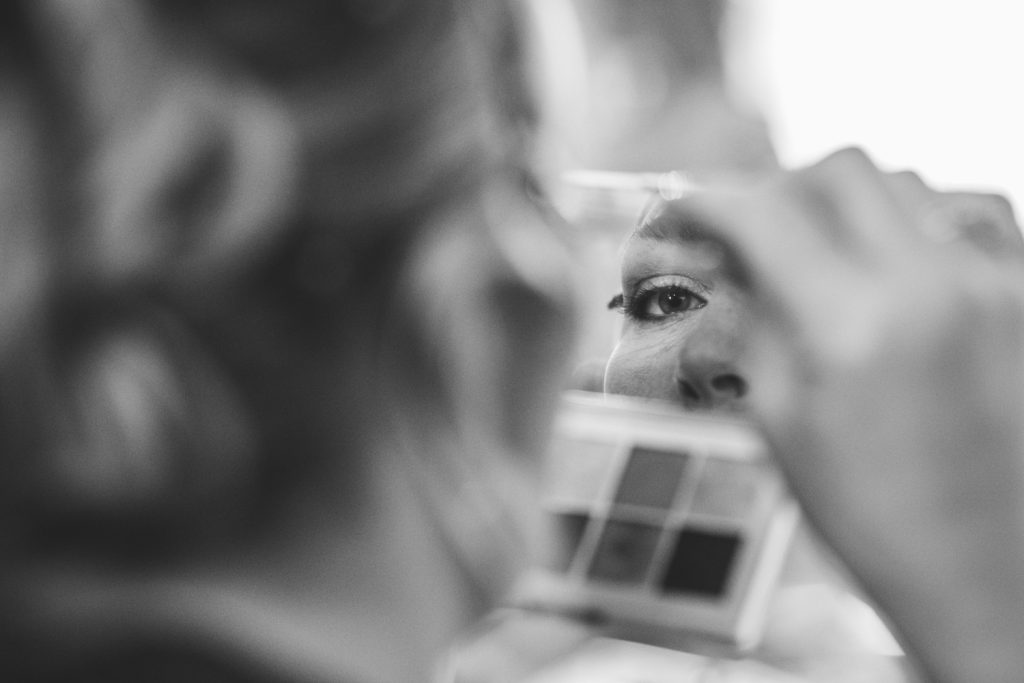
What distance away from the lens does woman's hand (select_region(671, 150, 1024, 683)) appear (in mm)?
172

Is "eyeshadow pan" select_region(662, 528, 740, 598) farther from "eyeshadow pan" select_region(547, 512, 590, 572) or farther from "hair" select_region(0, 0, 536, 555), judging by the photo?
"hair" select_region(0, 0, 536, 555)

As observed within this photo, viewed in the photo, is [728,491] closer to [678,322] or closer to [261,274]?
[678,322]

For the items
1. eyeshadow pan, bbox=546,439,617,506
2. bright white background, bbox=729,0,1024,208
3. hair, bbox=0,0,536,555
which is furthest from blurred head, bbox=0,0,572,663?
bright white background, bbox=729,0,1024,208

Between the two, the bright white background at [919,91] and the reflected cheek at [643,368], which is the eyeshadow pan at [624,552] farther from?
the bright white background at [919,91]

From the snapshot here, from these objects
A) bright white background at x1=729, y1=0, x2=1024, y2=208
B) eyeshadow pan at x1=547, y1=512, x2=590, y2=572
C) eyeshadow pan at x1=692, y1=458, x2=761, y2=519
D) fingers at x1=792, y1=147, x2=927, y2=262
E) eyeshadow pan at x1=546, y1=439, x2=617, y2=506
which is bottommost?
fingers at x1=792, y1=147, x2=927, y2=262

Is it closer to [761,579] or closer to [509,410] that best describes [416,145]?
[509,410]

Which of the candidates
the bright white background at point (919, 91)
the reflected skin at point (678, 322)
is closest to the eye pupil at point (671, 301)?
the reflected skin at point (678, 322)

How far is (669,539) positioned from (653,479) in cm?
4

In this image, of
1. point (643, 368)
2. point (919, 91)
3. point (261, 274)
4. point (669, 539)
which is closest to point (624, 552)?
point (669, 539)

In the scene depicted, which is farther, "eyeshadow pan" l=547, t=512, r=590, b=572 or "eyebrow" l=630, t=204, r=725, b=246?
"eyeshadow pan" l=547, t=512, r=590, b=572

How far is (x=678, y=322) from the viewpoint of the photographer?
246mm

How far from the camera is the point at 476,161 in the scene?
16cm

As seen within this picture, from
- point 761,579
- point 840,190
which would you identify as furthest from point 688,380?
point 761,579

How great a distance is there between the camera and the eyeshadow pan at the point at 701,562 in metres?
0.43
